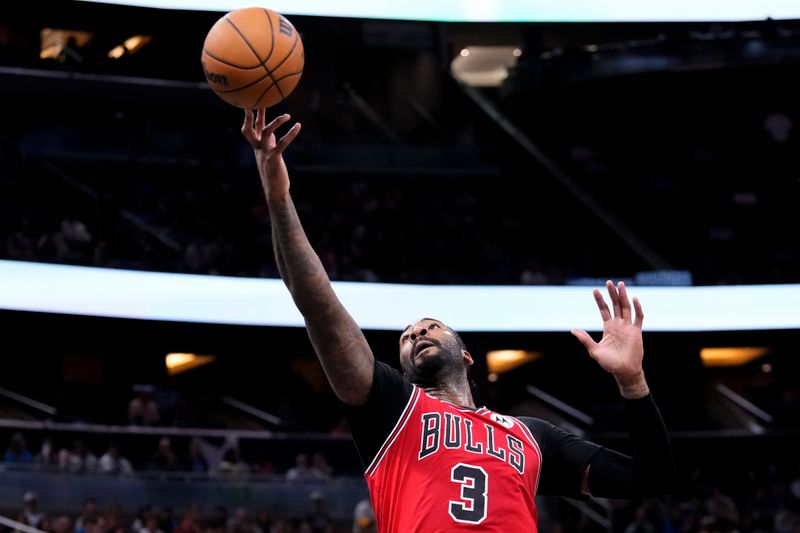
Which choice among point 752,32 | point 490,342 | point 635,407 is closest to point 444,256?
point 490,342

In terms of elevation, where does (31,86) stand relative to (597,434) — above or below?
above

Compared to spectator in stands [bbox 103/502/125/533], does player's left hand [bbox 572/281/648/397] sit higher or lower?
lower

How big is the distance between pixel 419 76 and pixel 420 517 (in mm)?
21106

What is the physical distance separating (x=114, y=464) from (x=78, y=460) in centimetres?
45

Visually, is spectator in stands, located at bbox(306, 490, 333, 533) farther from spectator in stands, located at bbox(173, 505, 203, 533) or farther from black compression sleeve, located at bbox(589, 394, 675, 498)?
black compression sleeve, located at bbox(589, 394, 675, 498)

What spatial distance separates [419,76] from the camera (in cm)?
2400

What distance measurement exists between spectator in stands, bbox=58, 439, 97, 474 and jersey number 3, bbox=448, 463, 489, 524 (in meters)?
11.1

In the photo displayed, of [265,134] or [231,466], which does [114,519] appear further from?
[265,134]

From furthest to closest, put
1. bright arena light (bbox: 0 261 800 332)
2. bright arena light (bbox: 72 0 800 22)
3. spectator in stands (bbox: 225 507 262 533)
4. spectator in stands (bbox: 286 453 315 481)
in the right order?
bright arena light (bbox: 72 0 800 22)
bright arena light (bbox: 0 261 800 332)
spectator in stands (bbox: 286 453 315 481)
spectator in stands (bbox: 225 507 262 533)

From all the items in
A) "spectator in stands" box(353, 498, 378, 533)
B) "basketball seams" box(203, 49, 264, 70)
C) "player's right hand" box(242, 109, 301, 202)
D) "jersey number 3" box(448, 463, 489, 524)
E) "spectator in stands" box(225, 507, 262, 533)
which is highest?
"spectator in stands" box(353, 498, 378, 533)

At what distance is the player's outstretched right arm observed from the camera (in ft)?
11.0

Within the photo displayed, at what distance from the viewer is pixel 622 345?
3.80 metres

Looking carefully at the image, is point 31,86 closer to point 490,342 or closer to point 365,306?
point 365,306

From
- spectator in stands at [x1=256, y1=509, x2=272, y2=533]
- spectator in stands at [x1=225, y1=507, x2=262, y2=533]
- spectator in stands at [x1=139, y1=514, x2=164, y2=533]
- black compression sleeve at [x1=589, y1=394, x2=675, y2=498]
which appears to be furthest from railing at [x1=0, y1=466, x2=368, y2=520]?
black compression sleeve at [x1=589, y1=394, x2=675, y2=498]
